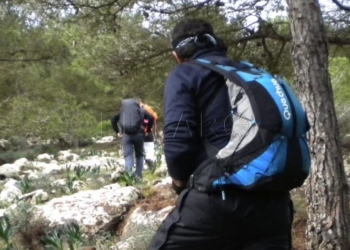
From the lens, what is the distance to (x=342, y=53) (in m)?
9.59

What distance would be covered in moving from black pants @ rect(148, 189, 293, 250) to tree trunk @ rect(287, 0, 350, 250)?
218cm

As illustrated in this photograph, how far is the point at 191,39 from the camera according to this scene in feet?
11.6

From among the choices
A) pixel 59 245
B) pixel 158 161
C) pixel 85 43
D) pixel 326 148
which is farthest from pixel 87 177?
pixel 326 148

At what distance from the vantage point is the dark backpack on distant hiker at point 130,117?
10766mm

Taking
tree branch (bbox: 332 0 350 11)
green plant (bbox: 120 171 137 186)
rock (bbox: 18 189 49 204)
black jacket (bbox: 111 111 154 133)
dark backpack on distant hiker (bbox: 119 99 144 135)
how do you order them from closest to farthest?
1. tree branch (bbox: 332 0 350 11)
2. rock (bbox: 18 189 49 204)
3. green plant (bbox: 120 171 137 186)
4. dark backpack on distant hiker (bbox: 119 99 144 135)
5. black jacket (bbox: 111 111 154 133)

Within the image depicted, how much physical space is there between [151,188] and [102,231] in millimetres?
1712

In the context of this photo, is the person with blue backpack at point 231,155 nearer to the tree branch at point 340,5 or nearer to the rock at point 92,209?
the rock at point 92,209

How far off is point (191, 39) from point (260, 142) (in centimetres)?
72

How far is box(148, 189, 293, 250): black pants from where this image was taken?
3201 millimetres

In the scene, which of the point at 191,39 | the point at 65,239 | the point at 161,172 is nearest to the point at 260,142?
the point at 191,39

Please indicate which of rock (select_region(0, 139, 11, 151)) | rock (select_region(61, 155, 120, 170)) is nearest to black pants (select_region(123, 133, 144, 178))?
rock (select_region(61, 155, 120, 170))

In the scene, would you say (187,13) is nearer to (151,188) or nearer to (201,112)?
(151,188)

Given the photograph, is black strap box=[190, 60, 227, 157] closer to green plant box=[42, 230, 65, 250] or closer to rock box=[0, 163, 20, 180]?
green plant box=[42, 230, 65, 250]

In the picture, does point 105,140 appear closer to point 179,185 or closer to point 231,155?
point 179,185
